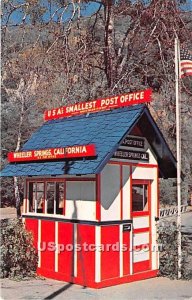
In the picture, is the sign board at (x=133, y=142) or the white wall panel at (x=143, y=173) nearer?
the sign board at (x=133, y=142)

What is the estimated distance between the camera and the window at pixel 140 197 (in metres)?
10.2

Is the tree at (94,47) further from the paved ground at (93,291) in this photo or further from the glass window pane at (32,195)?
the paved ground at (93,291)

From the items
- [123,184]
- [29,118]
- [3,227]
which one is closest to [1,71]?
[3,227]

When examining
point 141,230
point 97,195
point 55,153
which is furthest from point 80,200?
point 141,230

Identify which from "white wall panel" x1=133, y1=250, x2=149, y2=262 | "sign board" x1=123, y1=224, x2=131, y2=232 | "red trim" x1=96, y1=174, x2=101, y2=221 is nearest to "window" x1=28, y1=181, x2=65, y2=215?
"red trim" x1=96, y1=174, x2=101, y2=221

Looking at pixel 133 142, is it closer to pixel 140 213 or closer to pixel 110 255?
pixel 140 213

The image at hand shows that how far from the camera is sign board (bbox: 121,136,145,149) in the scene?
9.87 metres

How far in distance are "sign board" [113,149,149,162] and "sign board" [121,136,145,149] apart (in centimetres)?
13

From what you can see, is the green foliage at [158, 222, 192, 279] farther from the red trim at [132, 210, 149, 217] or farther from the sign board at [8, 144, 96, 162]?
the sign board at [8, 144, 96, 162]

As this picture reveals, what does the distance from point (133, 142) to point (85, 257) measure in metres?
2.58

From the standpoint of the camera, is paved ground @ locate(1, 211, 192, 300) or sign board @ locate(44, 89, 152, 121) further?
sign board @ locate(44, 89, 152, 121)

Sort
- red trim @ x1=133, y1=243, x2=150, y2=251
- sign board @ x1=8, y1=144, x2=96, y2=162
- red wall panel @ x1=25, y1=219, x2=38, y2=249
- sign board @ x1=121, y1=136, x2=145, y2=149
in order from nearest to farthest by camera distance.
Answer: sign board @ x1=8, y1=144, x2=96, y2=162 → sign board @ x1=121, y1=136, x2=145, y2=149 → red trim @ x1=133, y1=243, x2=150, y2=251 → red wall panel @ x1=25, y1=219, x2=38, y2=249

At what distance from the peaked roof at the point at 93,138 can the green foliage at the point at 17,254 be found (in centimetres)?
129

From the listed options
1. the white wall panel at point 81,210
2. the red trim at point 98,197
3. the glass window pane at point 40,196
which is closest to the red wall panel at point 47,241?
the glass window pane at point 40,196
